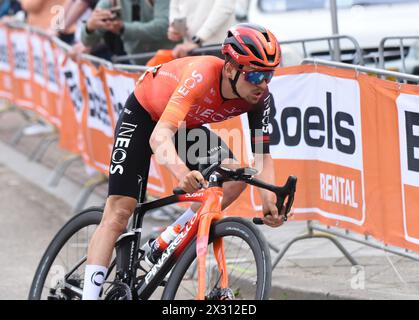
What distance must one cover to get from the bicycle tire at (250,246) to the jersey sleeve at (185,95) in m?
0.59

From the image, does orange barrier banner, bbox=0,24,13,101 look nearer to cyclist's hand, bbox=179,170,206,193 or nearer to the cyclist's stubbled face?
the cyclist's stubbled face

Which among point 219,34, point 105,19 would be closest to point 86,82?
point 105,19

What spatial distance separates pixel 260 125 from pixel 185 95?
535 millimetres

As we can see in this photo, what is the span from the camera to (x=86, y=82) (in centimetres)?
1109

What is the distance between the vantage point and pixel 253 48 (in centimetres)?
554

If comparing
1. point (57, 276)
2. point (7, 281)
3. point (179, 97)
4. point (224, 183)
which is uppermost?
point (179, 97)

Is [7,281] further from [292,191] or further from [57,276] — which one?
[292,191]

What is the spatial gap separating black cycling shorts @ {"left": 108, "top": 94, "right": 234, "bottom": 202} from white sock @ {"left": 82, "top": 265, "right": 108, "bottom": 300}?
44cm

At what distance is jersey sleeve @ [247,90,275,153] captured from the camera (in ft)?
19.6

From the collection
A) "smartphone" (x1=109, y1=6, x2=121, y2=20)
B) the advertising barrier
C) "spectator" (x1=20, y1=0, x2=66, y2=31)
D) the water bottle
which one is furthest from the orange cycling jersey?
"spectator" (x1=20, y1=0, x2=66, y2=31)

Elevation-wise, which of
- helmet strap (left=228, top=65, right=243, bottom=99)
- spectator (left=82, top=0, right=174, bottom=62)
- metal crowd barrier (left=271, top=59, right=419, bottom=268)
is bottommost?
metal crowd barrier (left=271, top=59, right=419, bottom=268)

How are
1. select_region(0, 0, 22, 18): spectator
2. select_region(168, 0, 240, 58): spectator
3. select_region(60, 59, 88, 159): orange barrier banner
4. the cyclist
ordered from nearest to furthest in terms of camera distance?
the cyclist → select_region(168, 0, 240, 58): spectator → select_region(60, 59, 88, 159): orange barrier banner → select_region(0, 0, 22, 18): spectator

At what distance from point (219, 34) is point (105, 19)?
1.34m

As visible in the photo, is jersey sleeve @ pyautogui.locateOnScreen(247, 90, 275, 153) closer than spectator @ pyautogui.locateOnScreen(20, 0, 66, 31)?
Yes
